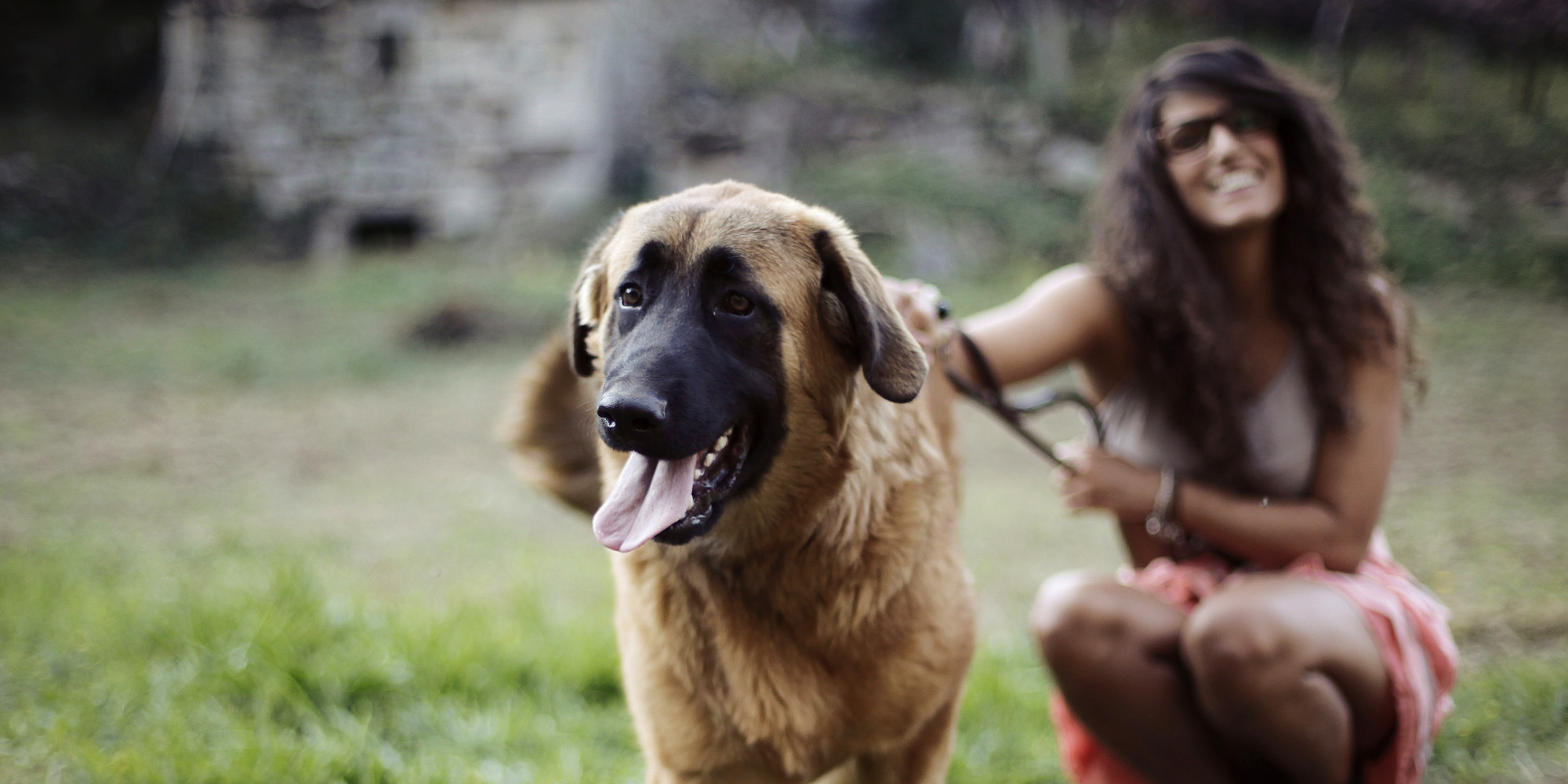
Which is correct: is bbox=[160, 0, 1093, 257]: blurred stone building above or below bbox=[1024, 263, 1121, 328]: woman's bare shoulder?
below

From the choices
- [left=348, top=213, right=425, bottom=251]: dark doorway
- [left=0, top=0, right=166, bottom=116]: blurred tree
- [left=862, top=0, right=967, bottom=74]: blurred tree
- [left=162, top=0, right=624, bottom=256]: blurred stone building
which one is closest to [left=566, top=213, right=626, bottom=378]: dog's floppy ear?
[left=162, top=0, right=624, bottom=256]: blurred stone building

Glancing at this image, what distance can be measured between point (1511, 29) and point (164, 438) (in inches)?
416

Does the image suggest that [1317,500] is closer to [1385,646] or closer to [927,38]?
[1385,646]

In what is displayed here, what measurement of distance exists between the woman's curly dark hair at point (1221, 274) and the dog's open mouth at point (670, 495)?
1283 millimetres

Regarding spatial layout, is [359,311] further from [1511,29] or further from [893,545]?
[1511,29]

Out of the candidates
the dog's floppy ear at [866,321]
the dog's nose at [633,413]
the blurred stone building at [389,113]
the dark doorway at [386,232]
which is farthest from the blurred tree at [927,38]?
the dog's nose at [633,413]

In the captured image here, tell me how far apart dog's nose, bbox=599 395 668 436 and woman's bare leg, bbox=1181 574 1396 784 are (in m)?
1.42

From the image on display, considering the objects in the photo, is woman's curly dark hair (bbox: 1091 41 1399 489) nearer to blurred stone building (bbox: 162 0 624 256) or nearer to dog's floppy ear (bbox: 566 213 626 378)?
dog's floppy ear (bbox: 566 213 626 378)

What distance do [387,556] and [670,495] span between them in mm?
3384

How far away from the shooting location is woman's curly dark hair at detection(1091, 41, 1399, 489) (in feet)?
8.34

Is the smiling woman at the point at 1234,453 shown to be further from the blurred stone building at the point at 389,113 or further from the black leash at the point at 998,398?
the blurred stone building at the point at 389,113

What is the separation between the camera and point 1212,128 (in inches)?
100

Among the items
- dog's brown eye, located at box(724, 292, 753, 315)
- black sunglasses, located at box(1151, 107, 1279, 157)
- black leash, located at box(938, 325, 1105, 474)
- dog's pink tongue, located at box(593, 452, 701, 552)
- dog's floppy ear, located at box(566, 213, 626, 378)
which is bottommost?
black leash, located at box(938, 325, 1105, 474)

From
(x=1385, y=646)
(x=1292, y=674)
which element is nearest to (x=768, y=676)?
(x=1292, y=674)
